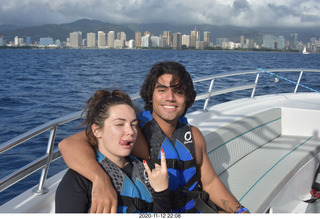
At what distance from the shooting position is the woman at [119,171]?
141 cm

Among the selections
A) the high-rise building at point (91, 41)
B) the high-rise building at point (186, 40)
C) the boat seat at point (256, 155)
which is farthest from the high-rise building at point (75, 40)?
the boat seat at point (256, 155)

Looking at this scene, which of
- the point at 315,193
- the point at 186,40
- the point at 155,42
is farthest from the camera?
the point at 155,42

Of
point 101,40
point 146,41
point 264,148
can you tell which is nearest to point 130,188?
point 264,148

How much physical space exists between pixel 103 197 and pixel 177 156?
2.08 feet

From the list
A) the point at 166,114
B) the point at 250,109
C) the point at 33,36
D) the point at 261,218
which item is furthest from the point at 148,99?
the point at 33,36

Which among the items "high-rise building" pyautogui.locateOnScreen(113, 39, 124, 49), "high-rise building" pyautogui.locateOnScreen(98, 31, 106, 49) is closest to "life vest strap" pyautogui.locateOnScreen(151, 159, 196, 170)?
"high-rise building" pyautogui.locateOnScreen(113, 39, 124, 49)

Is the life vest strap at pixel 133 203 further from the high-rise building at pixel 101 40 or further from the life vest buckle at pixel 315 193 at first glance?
the high-rise building at pixel 101 40

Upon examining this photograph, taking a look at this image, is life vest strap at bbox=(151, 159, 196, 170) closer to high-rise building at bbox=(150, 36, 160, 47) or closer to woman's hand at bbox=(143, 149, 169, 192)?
woman's hand at bbox=(143, 149, 169, 192)

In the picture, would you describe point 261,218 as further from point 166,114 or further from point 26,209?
point 26,209

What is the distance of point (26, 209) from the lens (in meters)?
1.81

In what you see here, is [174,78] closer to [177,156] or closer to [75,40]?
[177,156]

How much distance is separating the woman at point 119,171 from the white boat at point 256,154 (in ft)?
1.25

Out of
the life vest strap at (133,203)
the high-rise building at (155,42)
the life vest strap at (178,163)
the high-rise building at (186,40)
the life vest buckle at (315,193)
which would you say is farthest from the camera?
the high-rise building at (155,42)

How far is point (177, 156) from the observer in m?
1.90
